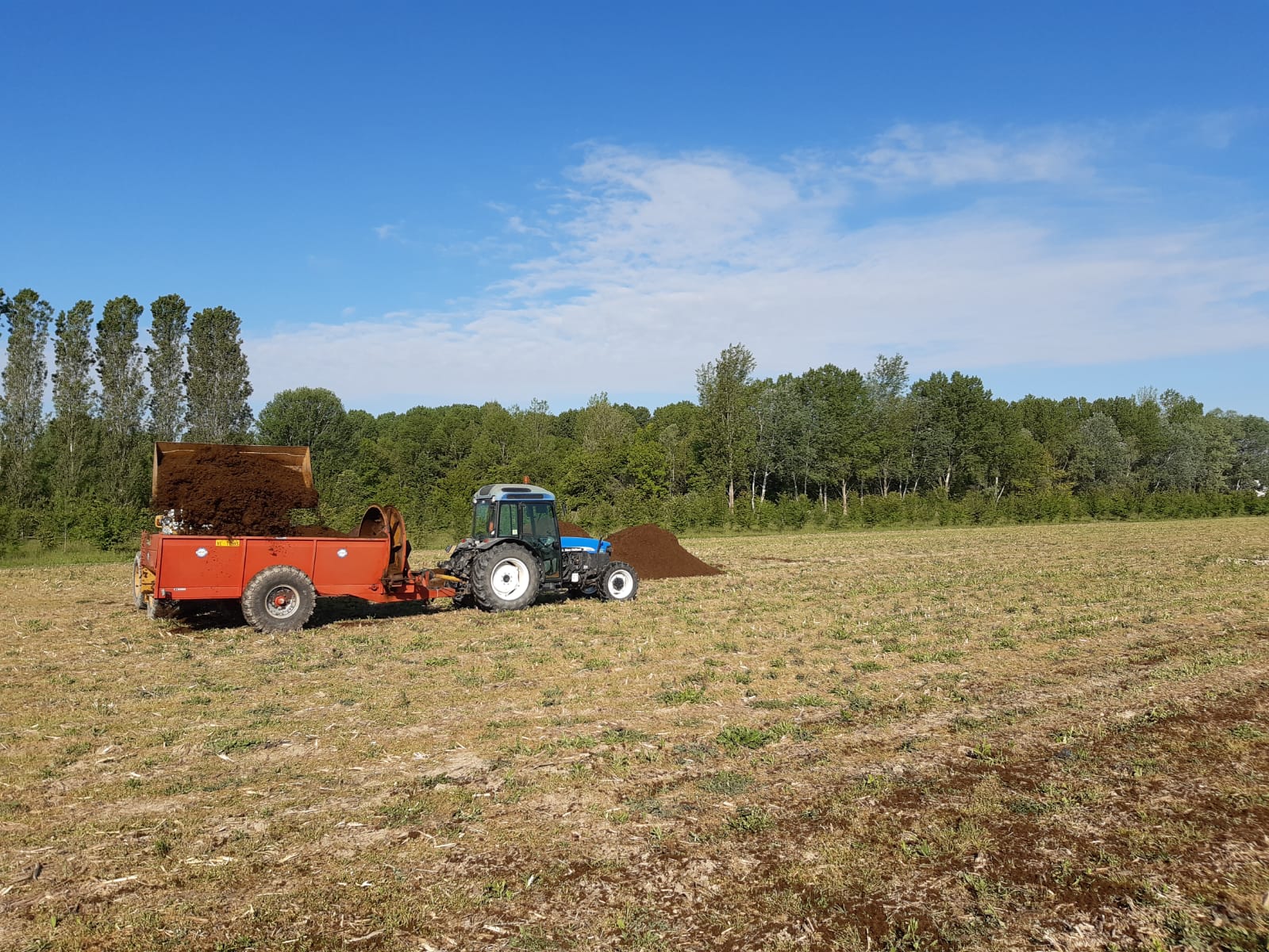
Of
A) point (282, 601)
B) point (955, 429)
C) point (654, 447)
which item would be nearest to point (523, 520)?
point (282, 601)

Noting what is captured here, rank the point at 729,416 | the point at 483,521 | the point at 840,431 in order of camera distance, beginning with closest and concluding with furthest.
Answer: the point at 483,521
the point at 729,416
the point at 840,431

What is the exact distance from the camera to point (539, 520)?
15773 mm

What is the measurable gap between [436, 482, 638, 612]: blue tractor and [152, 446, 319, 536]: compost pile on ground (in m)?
2.99

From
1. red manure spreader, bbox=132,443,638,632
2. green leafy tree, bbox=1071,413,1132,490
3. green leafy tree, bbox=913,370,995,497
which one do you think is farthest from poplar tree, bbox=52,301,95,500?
green leafy tree, bbox=1071,413,1132,490

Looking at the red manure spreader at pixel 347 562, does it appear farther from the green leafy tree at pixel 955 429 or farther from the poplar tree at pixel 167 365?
the green leafy tree at pixel 955 429

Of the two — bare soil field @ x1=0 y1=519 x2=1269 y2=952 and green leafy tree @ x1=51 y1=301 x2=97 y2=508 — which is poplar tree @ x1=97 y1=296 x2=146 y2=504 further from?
bare soil field @ x1=0 y1=519 x2=1269 y2=952

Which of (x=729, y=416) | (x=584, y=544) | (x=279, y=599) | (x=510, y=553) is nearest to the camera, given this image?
(x=279, y=599)

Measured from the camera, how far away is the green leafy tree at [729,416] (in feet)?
178

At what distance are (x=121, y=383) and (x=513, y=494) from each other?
35.7 meters

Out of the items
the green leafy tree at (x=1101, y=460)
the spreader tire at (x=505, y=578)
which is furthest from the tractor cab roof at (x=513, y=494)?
the green leafy tree at (x=1101, y=460)

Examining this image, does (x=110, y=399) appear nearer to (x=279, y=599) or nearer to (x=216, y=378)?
(x=216, y=378)

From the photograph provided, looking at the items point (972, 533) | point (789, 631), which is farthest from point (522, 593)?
point (972, 533)

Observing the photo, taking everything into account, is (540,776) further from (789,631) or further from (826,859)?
(789,631)

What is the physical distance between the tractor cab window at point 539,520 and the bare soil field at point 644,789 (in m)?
2.91
